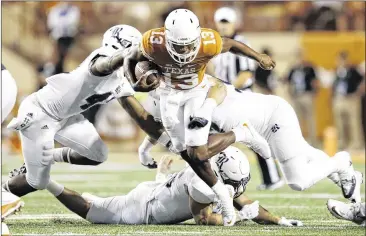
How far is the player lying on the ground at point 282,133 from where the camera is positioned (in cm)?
614

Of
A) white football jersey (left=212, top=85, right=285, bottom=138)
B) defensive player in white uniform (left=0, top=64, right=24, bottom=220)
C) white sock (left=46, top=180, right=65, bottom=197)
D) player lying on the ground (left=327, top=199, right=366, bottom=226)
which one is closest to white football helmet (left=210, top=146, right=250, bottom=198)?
white football jersey (left=212, top=85, right=285, bottom=138)

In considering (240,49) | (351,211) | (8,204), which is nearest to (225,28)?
(240,49)

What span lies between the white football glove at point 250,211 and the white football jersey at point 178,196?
0.21 m

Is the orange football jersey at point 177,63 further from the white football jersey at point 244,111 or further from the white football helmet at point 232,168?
the white football helmet at point 232,168

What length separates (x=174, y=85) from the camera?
20.1ft

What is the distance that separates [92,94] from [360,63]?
29.2 feet

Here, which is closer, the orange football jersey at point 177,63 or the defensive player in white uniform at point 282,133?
the orange football jersey at point 177,63

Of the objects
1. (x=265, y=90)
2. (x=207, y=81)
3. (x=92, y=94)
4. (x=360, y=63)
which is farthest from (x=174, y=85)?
(x=360, y=63)

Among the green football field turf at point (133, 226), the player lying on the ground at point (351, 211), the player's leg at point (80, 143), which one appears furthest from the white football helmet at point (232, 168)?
the player's leg at point (80, 143)

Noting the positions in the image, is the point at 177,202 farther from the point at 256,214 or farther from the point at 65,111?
the point at 65,111

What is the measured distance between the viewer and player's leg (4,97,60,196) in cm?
643

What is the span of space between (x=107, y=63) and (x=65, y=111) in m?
0.57

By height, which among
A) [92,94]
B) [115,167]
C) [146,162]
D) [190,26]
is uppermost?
[190,26]

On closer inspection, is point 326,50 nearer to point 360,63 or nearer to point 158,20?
point 360,63
